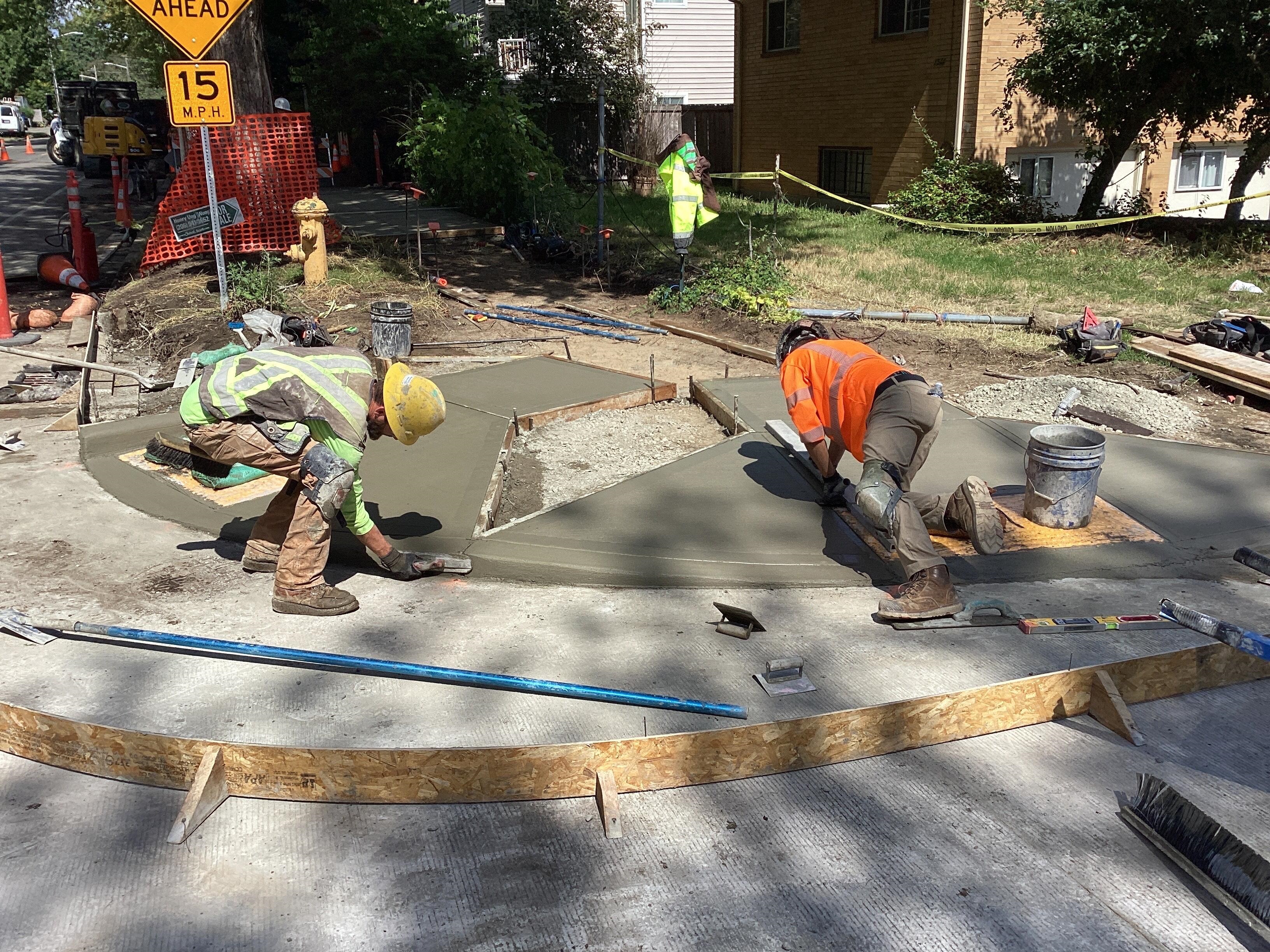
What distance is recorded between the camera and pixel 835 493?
221 inches

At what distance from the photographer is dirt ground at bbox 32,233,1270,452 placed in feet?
27.8

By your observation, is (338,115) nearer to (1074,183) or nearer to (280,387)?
(1074,183)

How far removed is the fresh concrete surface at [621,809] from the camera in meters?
2.87

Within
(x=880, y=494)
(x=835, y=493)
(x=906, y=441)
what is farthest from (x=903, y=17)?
(x=880, y=494)

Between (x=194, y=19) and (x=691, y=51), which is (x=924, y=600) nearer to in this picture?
(x=194, y=19)

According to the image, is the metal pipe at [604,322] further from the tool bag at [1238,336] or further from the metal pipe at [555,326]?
the tool bag at [1238,336]

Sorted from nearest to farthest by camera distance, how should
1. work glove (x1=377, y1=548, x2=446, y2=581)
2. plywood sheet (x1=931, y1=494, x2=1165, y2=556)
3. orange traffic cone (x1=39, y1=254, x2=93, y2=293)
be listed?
work glove (x1=377, y1=548, x2=446, y2=581) < plywood sheet (x1=931, y1=494, x2=1165, y2=556) < orange traffic cone (x1=39, y1=254, x2=93, y2=293)

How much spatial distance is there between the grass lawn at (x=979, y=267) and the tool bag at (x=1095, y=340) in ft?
4.09

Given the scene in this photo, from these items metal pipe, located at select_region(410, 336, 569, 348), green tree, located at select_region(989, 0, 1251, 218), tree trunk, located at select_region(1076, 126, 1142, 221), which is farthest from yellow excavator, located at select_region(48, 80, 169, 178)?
tree trunk, located at select_region(1076, 126, 1142, 221)

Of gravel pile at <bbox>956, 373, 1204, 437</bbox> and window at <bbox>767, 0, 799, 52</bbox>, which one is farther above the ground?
window at <bbox>767, 0, 799, 52</bbox>

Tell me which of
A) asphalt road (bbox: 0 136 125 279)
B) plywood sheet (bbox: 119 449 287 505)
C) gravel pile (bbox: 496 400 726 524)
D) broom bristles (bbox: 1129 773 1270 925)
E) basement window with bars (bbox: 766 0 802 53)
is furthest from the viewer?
basement window with bars (bbox: 766 0 802 53)

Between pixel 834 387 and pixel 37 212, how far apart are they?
2010 centimetres

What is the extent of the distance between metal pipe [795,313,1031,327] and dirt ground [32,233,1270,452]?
8cm

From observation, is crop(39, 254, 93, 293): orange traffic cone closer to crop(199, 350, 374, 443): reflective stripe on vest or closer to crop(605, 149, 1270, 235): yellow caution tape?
crop(605, 149, 1270, 235): yellow caution tape
